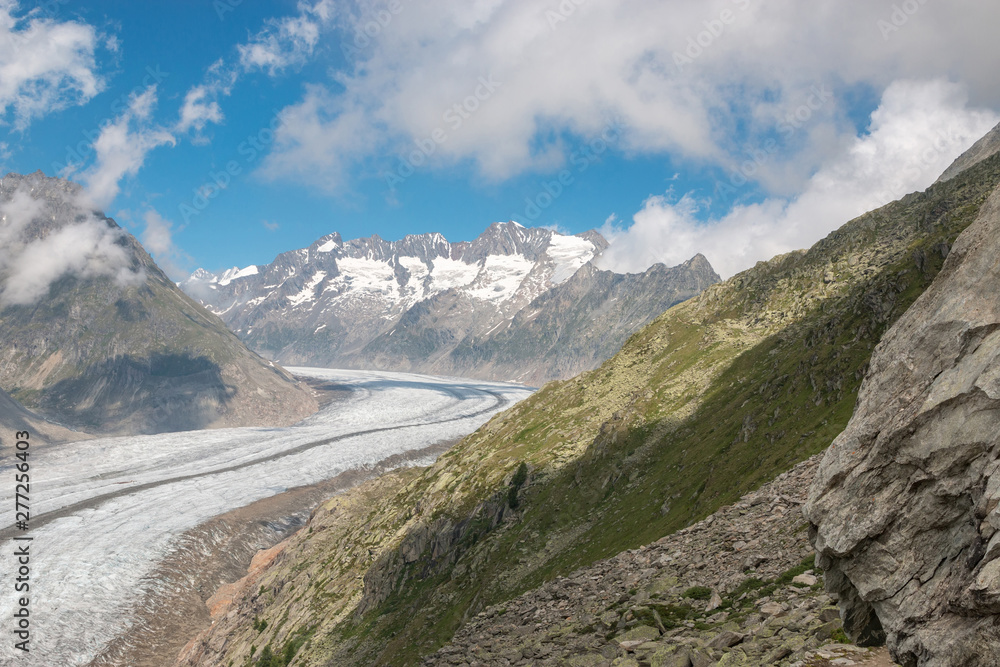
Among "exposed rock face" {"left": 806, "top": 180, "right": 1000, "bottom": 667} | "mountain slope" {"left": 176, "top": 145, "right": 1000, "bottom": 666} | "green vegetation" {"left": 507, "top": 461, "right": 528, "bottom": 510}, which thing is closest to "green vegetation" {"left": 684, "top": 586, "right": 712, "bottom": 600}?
"exposed rock face" {"left": 806, "top": 180, "right": 1000, "bottom": 667}

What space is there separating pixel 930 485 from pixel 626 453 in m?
40.8

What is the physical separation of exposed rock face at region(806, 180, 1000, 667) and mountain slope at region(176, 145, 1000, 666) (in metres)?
18.3

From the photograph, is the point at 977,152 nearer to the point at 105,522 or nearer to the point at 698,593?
the point at 698,593

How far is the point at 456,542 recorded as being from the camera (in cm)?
5431

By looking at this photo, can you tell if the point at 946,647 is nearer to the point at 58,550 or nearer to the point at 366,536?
the point at 366,536

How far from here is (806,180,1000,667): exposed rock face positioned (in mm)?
10102

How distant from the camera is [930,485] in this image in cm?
1141

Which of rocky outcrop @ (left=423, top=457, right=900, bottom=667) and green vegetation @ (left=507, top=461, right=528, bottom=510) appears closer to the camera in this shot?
rocky outcrop @ (left=423, top=457, right=900, bottom=667)

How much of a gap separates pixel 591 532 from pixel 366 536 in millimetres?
38419

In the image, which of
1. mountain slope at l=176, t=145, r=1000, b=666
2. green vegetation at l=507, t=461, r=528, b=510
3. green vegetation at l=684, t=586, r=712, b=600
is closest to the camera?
green vegetation at l=684, t=586, r=712, b=600

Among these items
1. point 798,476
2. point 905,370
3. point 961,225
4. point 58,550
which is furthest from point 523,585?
point 58,550

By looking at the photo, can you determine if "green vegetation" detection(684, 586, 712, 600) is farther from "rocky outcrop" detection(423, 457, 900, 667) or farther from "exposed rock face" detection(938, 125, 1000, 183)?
"exposed rock face" detection(938, 125, 1000, 183)

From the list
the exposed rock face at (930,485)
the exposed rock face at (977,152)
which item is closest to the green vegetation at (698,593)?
the exposed rock face at (930,485)

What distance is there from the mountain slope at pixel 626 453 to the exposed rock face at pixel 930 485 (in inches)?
722
